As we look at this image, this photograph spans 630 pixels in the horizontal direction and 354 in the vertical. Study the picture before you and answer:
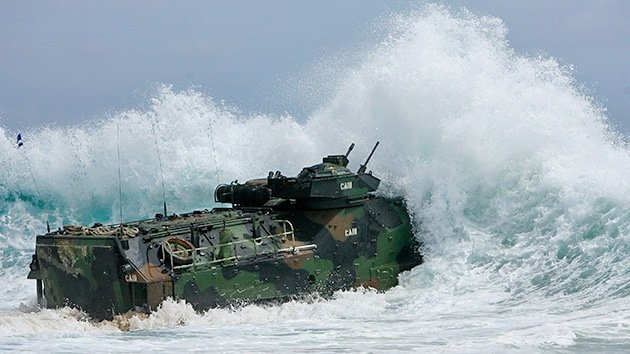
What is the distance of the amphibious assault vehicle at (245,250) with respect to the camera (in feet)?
63.5

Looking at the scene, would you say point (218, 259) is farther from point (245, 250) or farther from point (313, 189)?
point (313, 189)

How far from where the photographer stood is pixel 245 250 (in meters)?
20.5

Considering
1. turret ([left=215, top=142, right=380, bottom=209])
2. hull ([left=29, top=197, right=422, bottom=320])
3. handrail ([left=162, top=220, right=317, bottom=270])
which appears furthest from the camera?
turret ([left=215, top=142, right=380, bottom=209])

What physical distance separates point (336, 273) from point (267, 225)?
1.56 m

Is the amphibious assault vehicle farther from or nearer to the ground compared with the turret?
nearer to the ground

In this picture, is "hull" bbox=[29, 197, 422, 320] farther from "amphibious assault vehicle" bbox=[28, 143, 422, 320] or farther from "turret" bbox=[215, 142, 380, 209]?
"turret" bbox=[215, 142, 380, 209]

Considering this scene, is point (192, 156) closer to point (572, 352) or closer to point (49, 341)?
point (49, 341)

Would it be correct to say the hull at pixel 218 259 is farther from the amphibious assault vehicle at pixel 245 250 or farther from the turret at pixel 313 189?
the turret at pixel 313 189

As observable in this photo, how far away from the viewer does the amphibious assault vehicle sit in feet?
63.5

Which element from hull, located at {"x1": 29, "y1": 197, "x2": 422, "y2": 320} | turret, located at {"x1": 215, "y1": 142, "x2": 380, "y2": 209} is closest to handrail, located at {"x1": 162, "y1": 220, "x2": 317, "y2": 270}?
hull, located at {"x1": 29, "y1": 197, "x2": 422, "y2": 320}

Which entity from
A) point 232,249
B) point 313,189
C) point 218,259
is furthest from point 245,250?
point 313,189

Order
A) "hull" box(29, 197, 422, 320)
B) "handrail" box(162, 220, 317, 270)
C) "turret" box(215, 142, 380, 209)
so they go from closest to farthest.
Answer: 1. "hull" box(29, 197, 422, 320)
2. "handrail" box(162, 220, 317, 270)
3. "turret" box(215, 142, 380, 209)

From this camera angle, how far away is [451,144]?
24984mm

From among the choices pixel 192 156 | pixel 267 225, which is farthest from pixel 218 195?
pixel 192 156
